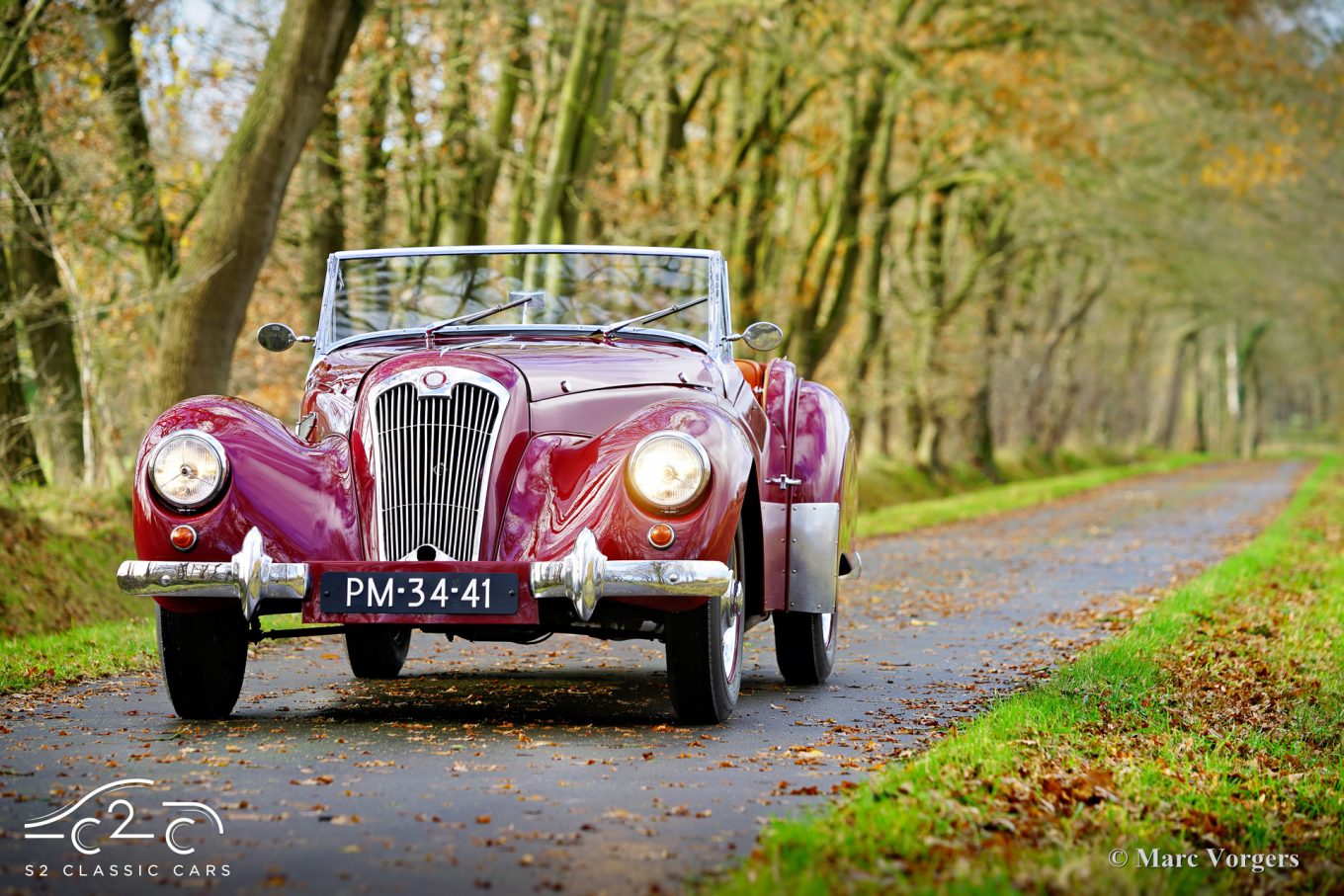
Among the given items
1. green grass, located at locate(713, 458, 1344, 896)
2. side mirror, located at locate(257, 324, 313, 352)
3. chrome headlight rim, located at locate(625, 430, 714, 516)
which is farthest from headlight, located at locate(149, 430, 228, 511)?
green grass, located at locate(713, 458, 1344, 896)

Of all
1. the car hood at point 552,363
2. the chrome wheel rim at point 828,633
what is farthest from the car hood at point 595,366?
the chrome wheel rim at point 828,633

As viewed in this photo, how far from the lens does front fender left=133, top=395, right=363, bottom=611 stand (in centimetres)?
685

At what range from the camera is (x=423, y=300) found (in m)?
8.76

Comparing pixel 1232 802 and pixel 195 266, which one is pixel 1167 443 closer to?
pixel 195 266

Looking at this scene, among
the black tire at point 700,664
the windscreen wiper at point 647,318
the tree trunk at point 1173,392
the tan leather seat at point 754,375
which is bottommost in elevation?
the tree trunk at point 1173,392

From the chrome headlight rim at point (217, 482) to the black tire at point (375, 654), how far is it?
5.99 ft

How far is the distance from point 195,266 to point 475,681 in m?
5.30

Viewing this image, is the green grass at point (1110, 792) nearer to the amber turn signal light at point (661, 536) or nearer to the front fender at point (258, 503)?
the amber turn signal light at point (661, 536)

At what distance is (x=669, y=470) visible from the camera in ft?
22.1

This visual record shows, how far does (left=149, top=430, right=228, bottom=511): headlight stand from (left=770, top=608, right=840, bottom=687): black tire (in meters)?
2.87

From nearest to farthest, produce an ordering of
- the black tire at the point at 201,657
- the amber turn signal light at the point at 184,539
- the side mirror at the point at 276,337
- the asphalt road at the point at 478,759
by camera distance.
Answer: the asphalt road at the point at 478,759
the amber turn signal light at the point at 184,539
the black tire at the point at 201,657
the side mirror at the point at 276,337

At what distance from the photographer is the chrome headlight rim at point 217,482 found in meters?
6.86

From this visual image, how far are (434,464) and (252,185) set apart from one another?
646 centimetres

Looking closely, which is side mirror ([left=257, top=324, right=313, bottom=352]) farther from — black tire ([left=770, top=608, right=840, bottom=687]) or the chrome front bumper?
black tire ([left=770, top=608, right=840, bottom=687])
